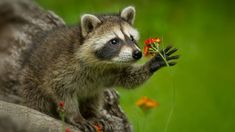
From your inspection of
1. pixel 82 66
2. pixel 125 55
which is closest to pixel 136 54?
pixel 125 55

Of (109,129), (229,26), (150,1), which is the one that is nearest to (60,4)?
(150,1)

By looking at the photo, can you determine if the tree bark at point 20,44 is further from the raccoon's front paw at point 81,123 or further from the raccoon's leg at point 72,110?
the raccoon's leg at point 72,110

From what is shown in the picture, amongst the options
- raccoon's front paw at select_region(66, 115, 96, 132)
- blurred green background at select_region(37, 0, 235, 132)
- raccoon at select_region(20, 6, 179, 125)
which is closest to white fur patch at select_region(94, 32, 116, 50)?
raccoon at select_region(20, 6, 179, 125)

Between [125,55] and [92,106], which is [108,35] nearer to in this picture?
[125,55]

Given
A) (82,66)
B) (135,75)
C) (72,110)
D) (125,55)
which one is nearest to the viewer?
(125,55)

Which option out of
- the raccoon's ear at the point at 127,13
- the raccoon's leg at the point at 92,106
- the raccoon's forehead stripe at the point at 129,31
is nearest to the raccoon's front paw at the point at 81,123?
the raccoon's leg at the point at 92,106

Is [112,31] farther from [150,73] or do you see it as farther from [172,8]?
[172,8]

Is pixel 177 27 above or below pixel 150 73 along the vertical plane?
above
